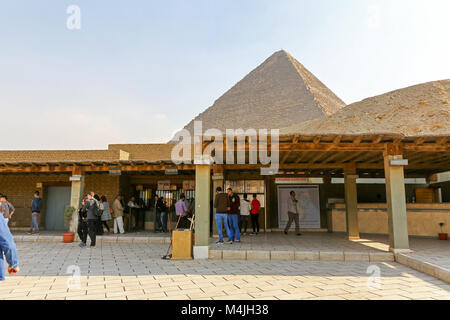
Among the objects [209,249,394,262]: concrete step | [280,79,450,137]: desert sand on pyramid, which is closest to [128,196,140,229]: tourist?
[209,249,394,262]: concrete step

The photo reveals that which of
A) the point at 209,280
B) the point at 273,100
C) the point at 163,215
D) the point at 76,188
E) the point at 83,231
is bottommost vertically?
the point at 209,280

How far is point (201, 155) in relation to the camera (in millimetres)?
6797

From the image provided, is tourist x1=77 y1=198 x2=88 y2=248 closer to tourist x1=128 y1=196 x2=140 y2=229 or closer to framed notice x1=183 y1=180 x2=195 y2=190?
tourist x1=128 y1=196 x2=140 y2=229

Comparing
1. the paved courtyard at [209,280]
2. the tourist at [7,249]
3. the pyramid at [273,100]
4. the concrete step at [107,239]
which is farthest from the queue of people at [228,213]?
the pyramid at [273,100]

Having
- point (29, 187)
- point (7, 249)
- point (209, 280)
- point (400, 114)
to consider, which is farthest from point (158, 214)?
point (400, 114)

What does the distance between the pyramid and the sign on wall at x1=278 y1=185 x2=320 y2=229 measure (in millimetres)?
46991

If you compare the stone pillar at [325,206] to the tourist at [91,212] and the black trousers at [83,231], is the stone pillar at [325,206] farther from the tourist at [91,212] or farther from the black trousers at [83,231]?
the black trousers at [83,231]

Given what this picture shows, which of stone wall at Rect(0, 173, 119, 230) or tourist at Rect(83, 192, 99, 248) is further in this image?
stone wall at Rect(0, 173, 119, 230)

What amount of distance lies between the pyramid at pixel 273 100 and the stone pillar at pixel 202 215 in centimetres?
5309

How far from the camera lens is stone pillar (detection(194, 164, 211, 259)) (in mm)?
6602

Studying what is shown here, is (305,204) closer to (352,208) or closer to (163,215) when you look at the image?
(352,208)

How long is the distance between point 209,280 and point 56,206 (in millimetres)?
10601

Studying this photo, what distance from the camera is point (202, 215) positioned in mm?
6668
